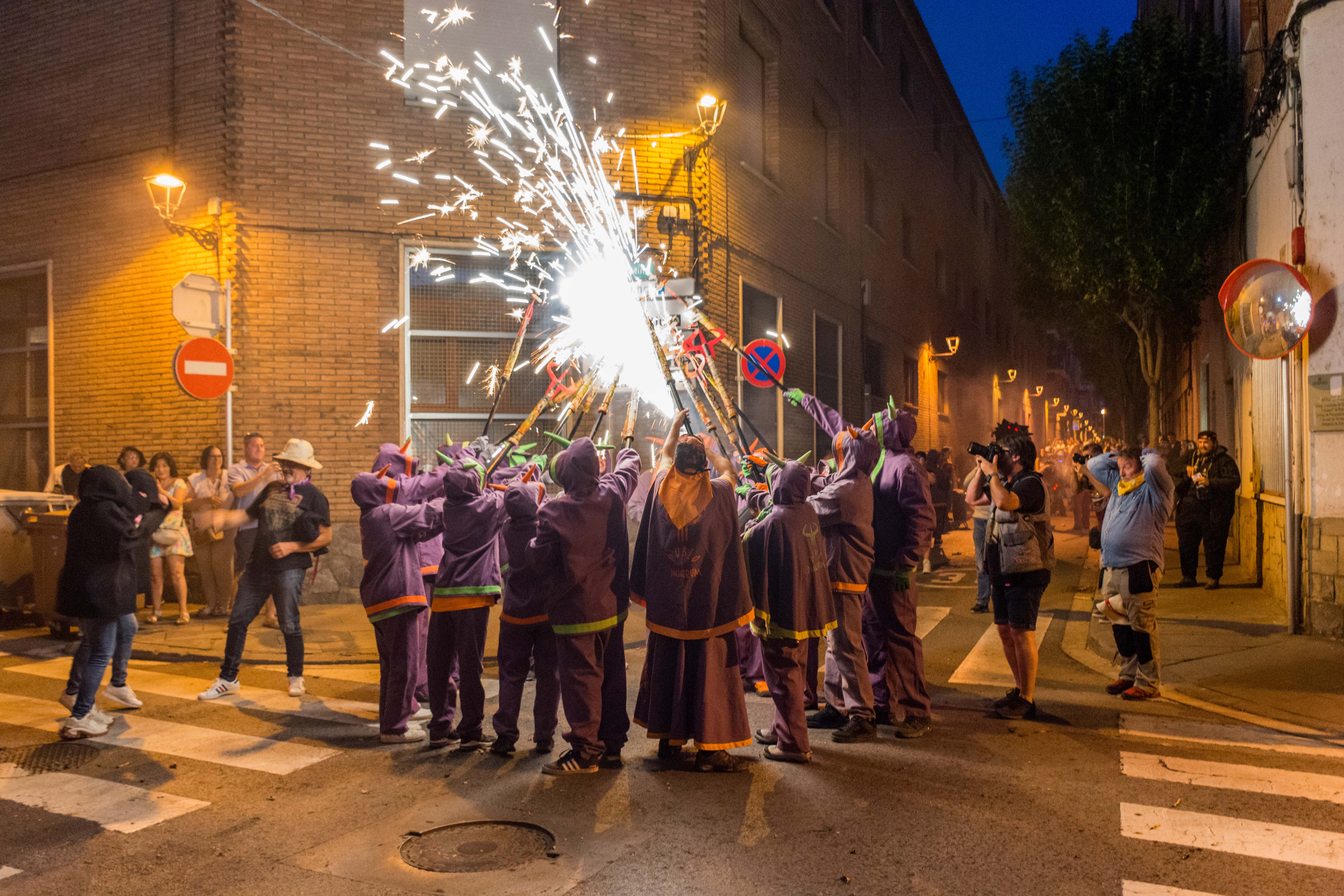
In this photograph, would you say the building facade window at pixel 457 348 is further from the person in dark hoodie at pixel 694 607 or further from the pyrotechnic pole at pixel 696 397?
the person in dark hoodie at pixel 694 607

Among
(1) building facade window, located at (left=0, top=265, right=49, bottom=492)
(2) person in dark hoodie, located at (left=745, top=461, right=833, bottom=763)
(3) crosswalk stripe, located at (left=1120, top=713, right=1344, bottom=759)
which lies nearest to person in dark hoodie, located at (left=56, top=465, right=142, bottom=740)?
(2) person in dark hoodie, located at (left=745, top=461, right=833, bottom=763)

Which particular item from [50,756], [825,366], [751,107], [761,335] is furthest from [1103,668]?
[825,366]

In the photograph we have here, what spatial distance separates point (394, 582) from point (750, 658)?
274 cm

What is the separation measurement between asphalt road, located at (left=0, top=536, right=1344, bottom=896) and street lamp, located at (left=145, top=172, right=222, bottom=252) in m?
6.33

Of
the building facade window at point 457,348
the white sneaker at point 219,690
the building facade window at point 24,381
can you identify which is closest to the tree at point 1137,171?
the building facade window at point 457,348

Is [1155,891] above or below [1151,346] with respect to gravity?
below

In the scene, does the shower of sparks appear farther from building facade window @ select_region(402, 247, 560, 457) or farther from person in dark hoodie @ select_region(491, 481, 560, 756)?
person in dark hoodie @ select_region(491, 481, 560, 756)

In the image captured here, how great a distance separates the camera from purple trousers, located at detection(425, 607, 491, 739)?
5.86m

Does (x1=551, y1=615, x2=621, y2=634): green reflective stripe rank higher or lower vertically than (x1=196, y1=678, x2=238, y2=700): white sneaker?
higher

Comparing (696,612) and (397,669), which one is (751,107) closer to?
(696,612)

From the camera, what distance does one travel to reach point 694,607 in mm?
5477

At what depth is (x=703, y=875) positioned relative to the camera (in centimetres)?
393

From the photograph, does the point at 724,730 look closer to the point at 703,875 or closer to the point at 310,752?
the point at 703,875

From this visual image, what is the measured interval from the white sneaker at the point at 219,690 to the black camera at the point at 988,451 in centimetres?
557
